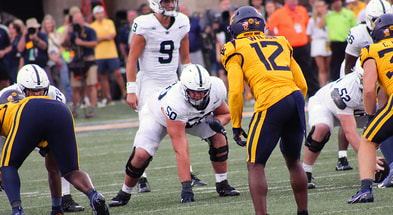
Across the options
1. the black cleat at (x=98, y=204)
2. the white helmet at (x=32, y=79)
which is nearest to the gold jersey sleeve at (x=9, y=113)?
the white helmet at (x=32, y=79)

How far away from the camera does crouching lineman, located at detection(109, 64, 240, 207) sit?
Answer: 6.91 meters

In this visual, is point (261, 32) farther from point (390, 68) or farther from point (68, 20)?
point (68, 20)

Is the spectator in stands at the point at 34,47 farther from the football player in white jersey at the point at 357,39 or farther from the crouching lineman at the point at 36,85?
the crouching lineman at the point at 36,85

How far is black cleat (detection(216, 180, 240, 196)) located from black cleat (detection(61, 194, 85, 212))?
4.17 feet

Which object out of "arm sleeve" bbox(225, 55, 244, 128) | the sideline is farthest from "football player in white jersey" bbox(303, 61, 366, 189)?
the sideline

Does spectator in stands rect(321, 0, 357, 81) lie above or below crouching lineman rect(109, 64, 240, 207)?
below

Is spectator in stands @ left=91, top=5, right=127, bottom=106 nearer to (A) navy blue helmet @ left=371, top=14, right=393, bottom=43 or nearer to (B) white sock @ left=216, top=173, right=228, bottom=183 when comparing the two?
Result: (B) white sock @ left=216, top=173, right=228, bottom=183

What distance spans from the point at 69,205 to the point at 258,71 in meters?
2.48

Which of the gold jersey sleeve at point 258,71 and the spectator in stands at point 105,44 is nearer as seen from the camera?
the gold jersey sleeve at point 258,71

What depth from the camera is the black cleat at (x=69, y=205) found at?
7.02m

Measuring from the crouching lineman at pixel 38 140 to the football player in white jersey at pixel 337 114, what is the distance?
8.04ft

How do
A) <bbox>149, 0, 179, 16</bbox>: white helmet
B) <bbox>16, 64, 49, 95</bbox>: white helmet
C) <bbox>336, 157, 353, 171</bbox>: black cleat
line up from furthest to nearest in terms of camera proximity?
1. <bbox>336, 157, 353, 171</bbox>: black cleat
2. <bbox>149, 0, 179, 16</bbox>: white helmet
3. <bbox>16, 64, 49, 95</bbox>: white helmet

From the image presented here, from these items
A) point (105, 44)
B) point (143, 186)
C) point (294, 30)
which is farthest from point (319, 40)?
point (143, 186)

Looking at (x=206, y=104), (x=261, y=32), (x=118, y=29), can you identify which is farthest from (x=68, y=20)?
(x=261, y=32)
